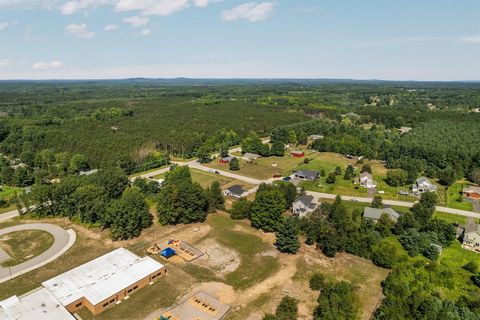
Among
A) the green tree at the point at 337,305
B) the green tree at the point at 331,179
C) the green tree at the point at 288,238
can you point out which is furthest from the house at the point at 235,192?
the green tree at the point at 337,305

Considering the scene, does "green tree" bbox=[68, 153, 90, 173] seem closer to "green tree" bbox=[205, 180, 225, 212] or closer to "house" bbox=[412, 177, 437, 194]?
"green tree" bbox=[205, 180, 225, 212]

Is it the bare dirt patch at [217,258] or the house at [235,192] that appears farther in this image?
the house at [235,192]

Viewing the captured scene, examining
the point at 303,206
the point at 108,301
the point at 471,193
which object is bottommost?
the point at 108,301

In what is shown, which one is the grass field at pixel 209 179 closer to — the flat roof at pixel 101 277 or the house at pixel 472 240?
the flat roof at pixel 101 277

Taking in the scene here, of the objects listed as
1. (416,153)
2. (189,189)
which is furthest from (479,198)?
(189,189)

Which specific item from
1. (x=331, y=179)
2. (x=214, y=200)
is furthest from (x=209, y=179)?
(x=331, y=179)

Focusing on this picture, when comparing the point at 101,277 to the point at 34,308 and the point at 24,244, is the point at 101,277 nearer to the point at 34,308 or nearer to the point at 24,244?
the point at 34,308

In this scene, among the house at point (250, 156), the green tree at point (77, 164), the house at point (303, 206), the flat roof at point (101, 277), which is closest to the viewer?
the flat roof at point (101, 277)
